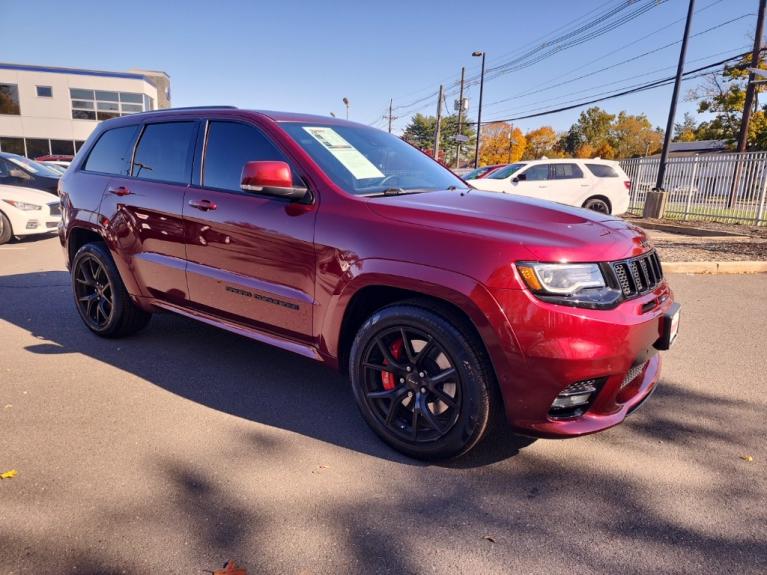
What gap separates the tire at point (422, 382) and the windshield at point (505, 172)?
457 inches

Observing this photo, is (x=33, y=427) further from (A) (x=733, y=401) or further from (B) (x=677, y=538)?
(A) (x=733, y=401)

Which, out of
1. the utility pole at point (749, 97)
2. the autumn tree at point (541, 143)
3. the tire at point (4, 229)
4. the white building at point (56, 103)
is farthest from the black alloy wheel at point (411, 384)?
the autumn tree at point (541, 143)

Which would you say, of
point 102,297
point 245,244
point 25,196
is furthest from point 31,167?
point 245,244

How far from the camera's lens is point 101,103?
120 ft

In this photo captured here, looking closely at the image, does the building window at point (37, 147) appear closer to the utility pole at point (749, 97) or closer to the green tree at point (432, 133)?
the utility pole at point (749, 97)

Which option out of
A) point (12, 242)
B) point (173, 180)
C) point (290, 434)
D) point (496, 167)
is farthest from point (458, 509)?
point (496, 167)

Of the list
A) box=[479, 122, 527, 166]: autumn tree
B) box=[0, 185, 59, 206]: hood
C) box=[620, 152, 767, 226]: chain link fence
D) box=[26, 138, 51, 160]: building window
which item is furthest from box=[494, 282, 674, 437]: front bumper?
box=[479, 122, 527, 166]: autumn tree

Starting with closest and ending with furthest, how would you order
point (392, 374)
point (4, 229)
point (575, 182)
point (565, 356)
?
point (565, 356) < point (392, 374) < point (4, 229) < point (575, 182)

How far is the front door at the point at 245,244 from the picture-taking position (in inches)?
115

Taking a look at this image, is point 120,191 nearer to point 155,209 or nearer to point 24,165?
point 155,209

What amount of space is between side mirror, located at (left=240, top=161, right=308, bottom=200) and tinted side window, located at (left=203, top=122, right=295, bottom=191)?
1.18 ft

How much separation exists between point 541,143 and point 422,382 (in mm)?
87912

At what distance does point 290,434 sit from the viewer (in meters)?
2.95

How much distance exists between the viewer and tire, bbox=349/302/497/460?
94.9 inches
